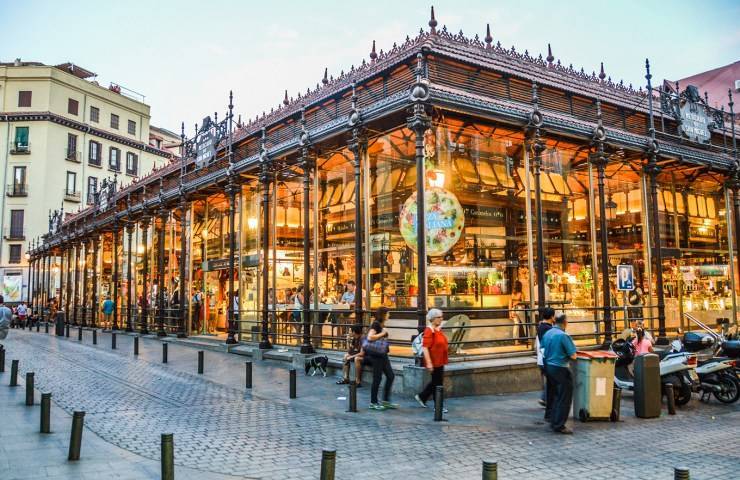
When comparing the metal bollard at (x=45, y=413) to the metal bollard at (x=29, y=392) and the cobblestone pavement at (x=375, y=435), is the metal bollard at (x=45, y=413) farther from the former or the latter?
the metal bollard at (x=29, y=392)

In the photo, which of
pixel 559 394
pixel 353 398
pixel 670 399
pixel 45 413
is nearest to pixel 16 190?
pixel 45 413

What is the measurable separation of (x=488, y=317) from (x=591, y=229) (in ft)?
13.8

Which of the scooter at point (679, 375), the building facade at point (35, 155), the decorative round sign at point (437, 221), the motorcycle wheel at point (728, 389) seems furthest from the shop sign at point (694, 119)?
the building facade at point (35, 155)

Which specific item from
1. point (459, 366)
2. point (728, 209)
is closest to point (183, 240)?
point (459, 366)

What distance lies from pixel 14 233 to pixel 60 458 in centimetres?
5423

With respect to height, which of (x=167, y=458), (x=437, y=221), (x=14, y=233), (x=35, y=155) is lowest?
(x=167, y=458)

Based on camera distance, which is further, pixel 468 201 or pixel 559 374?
pixel 468 201

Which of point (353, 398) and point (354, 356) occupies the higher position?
point (354, 356)

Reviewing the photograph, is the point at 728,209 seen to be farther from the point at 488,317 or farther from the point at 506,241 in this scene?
the point at 488,317

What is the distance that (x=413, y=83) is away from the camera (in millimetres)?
12961

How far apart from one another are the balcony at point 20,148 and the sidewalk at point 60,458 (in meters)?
51.4

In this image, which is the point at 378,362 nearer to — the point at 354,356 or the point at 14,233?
the point at 354,356

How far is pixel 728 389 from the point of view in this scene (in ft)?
38.6

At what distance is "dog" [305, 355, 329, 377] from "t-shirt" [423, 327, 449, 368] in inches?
182
